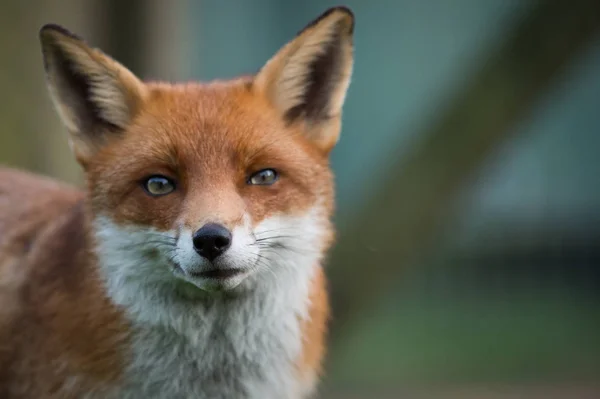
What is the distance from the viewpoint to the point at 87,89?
3434mm

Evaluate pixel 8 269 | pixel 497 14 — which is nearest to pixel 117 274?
pixel 8 269

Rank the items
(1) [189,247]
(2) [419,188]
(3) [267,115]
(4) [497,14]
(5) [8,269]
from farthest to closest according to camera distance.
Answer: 1. (4) [497,14]
2. (2) [419,188]
3. (5) [8,269]
4. (3) [267,115]
5. (1) [189,247]

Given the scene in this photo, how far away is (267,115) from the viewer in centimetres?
338

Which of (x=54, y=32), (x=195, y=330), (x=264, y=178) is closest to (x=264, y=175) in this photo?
(x=264, y=178)

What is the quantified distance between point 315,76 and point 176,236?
0.89 metres

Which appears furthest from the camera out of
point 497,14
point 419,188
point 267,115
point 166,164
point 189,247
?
point 497,14

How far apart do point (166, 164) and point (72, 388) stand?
855 mm

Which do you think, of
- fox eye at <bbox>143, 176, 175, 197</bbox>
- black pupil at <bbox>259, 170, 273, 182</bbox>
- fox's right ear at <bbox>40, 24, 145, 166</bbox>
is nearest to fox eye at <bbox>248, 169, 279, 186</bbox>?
black pupil at <bbox>259, 170, 273, 182</bbox>

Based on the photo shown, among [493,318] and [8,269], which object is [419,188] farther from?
[493,318]

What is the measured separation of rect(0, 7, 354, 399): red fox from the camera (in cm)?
318

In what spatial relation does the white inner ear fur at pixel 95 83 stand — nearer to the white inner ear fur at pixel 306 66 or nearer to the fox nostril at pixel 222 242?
the white inner ear fur at pixel 306 66

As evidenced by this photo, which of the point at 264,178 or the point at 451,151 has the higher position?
the point at 451,151

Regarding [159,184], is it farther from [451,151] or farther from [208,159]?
[451,151]

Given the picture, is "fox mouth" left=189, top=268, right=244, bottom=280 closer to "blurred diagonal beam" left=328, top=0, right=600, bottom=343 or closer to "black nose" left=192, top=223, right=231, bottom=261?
"black nose" left=192, top=223, right=231, bottom=261
